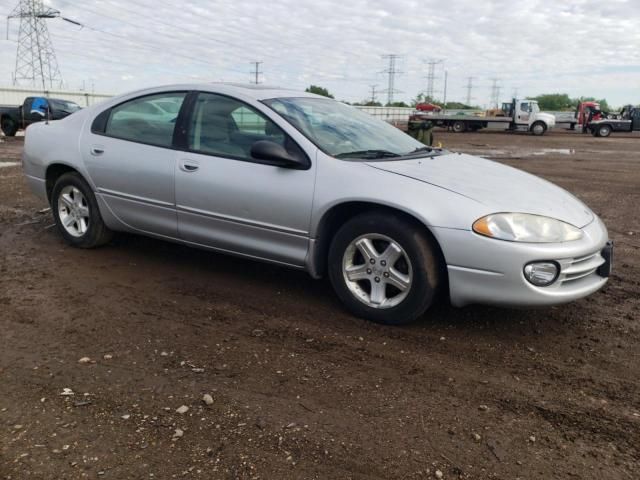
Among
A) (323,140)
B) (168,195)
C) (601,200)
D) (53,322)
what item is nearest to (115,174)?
(168,195)

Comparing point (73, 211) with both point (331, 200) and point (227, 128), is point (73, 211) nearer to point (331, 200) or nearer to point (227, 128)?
point (227, 128)

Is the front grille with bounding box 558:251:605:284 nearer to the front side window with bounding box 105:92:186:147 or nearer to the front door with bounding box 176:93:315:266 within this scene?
the front door with bounding box 176:93:315:266

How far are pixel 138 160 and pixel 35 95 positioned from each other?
36728mm

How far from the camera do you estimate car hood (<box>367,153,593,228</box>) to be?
3.44 meters

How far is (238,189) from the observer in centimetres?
399

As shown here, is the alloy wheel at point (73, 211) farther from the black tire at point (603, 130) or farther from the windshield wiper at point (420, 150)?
the black tire at point (603, 130)

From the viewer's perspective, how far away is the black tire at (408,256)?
342cm

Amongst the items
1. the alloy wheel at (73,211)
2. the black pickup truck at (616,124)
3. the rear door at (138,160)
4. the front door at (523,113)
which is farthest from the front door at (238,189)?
the front door at (523,113)

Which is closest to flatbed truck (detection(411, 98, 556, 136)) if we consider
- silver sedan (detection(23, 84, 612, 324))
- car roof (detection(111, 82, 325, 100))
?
silver sedan (detection(23, 84, 612, 324))

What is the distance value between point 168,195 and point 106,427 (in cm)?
220

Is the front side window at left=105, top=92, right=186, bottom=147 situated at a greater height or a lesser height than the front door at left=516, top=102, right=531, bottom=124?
lesser

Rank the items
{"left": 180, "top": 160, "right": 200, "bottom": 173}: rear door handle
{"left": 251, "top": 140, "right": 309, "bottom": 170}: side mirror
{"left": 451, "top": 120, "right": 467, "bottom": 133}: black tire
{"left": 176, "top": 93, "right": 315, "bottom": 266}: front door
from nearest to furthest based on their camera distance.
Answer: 1. {"left": 251, "top": 140, "right": 309, "bottom": 170}: side mirror
2. {"left": 176, "top": 93, "right": 315, "bottom": 266}: front door
3. {"left": 180, "top": 160, "right": 200, "bottom": 173}: rear door handle
4. {"left": 451, "top": 120, "right": 467, "bottom": 133}: black tire

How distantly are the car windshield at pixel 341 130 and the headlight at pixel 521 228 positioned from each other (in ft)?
3.44

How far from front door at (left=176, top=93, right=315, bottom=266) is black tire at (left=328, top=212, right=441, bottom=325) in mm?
291
